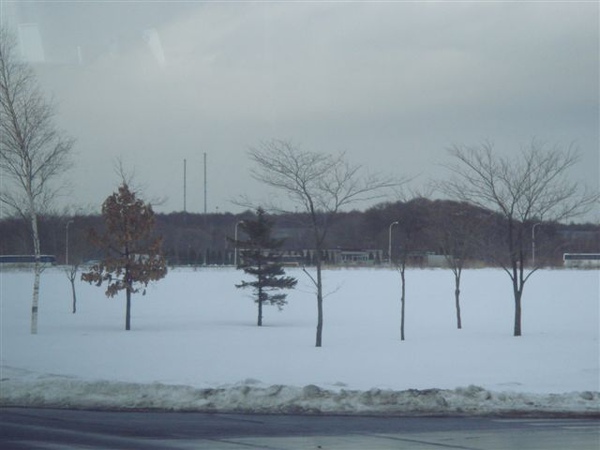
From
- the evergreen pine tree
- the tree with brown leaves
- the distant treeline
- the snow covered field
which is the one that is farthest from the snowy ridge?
the evergreen pine tree

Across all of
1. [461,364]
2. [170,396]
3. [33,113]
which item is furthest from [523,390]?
[33,113]

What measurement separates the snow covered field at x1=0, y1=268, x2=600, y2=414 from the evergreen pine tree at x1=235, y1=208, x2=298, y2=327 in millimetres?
1462

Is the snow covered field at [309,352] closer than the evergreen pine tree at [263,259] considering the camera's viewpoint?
Yes

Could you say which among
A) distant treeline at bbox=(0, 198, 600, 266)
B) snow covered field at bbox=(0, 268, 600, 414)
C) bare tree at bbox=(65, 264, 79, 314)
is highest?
distant treeline at bbox=(0, 198, 600, 266)

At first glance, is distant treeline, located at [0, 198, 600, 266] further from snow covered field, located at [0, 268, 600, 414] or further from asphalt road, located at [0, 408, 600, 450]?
asphalt road, located at [0, 408, 600, 450]

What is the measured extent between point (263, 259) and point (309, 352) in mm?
17081

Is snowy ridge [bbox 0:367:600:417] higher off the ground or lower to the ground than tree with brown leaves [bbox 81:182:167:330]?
lower

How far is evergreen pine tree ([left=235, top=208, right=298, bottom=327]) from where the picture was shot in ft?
133

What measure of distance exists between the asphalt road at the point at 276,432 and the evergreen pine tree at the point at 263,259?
26.8 meters

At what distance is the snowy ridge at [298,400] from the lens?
45.5 ft

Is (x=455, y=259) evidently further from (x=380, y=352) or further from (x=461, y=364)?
(x=461, y=364)

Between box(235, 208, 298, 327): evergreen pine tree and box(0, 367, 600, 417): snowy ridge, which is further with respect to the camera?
box(235, 208, 298, 327): evergreen pine tree

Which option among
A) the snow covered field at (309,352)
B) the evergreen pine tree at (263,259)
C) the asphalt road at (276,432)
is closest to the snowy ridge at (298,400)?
the snow covered field at (309,352)

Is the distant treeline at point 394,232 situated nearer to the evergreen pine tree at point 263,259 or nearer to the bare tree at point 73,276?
the bare tree at point 73,276
